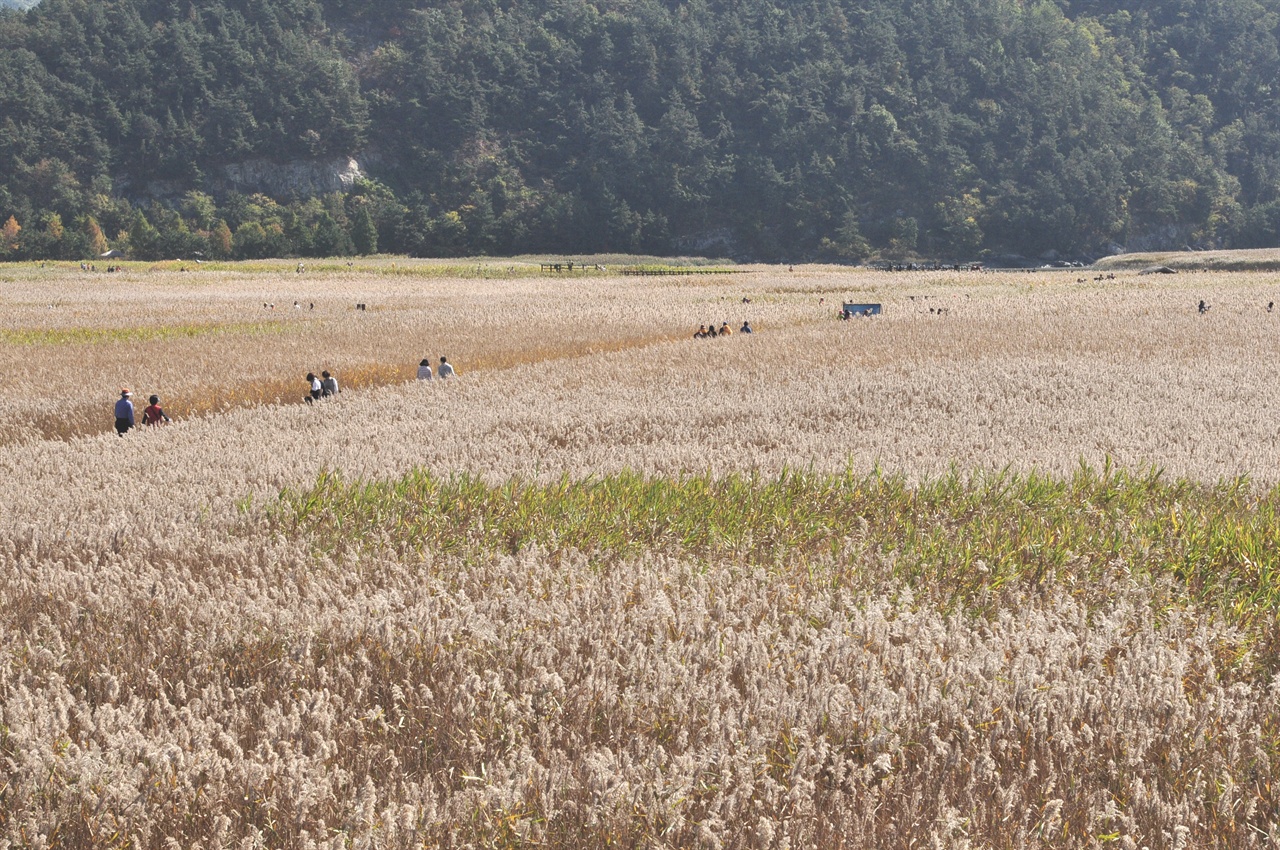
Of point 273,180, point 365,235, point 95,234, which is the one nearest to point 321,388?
point 365,235

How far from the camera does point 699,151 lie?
569 ft

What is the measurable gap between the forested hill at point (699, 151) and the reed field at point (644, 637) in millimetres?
122664

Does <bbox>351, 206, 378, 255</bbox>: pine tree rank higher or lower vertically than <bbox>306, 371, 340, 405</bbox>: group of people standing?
higher

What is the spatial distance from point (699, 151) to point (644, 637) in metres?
175

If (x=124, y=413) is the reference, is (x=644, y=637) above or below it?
below

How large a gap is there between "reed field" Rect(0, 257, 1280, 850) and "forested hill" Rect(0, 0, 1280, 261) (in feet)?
402

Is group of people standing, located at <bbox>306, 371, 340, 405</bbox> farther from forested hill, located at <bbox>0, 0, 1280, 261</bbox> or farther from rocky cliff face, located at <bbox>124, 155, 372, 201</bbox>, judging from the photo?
rocky cliff face, located at <bbox>124, 155, 372, 201</bbox>

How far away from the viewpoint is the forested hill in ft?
478

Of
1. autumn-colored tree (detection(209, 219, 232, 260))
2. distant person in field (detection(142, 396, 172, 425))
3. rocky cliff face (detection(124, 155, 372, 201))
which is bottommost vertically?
distant person in field (detection(142, 396, 172, 425))

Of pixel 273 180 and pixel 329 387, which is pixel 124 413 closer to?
pixel 329 387

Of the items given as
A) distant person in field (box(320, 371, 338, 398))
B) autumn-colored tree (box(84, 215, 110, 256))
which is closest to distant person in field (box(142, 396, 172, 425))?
distant person in field (box(320, 371, 338, 398))

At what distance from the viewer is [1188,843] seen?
3320mm

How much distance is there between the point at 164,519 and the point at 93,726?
4.03m

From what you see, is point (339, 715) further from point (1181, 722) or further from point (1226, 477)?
point (1226, 477)
